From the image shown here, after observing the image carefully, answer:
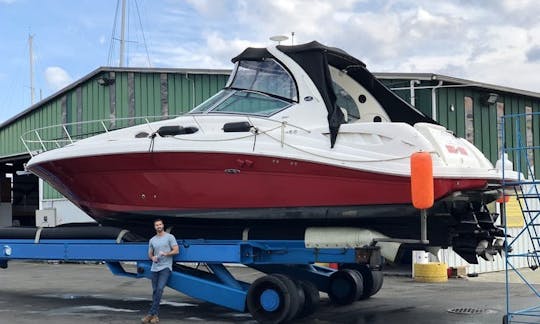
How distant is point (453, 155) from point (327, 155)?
56.9 inches

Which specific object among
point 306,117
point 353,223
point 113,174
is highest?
point 306,117

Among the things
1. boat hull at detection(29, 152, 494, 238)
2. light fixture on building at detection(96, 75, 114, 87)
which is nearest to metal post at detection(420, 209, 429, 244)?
boat hull at detection(29, 152, 494, 238)

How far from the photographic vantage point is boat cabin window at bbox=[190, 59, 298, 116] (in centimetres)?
817

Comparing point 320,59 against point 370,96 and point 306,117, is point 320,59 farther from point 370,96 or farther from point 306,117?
point 370,96

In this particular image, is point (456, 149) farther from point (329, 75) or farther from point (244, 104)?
point (244, 104)

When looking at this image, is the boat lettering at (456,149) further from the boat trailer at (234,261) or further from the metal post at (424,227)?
the boat trailer at (234,261)

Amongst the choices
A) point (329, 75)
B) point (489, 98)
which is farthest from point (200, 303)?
point (489, 98)

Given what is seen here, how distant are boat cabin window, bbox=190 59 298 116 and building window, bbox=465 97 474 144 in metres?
7.60

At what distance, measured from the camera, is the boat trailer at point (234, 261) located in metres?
7.82

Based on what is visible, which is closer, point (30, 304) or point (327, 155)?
point (327, 155)

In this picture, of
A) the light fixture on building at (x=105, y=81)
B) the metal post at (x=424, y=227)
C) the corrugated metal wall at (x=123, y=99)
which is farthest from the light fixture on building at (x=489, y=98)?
the light fixture on building at (x=105, y=81)

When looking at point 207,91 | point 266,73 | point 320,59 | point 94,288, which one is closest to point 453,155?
point 320,59

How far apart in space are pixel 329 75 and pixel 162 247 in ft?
9.78

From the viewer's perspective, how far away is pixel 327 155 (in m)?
7.42
